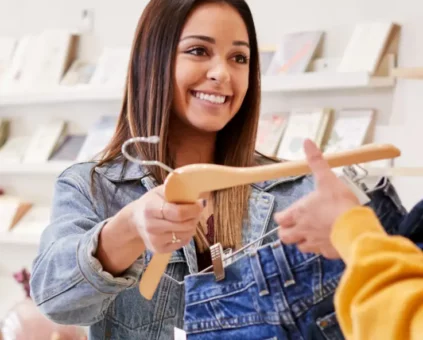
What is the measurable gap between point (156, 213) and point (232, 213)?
1.27 feet

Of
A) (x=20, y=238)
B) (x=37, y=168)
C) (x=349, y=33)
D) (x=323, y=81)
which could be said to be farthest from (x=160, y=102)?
(x=20, y=238)

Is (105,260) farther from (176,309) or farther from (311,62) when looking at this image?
(311,62)

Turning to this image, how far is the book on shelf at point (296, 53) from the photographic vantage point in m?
2.27

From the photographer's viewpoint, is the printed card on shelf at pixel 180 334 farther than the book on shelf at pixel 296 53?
No

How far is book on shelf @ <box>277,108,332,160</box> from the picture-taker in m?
2.25

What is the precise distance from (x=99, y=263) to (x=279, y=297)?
9.8 inches

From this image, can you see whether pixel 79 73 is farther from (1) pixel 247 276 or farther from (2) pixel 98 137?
(1) pixel 247 276

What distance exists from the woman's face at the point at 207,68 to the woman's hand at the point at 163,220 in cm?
35

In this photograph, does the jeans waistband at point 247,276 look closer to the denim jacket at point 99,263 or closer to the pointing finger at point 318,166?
the denim jacket at point 99,263

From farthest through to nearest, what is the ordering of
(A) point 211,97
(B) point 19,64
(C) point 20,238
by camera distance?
(B) point 19,64 < (C) point 20,238 < (A) point 211,97

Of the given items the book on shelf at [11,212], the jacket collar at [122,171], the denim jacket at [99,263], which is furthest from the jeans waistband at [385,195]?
the book on shelf at [11,212]

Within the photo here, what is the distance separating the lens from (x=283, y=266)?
871 millimetres

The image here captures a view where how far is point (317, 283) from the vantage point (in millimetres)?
862

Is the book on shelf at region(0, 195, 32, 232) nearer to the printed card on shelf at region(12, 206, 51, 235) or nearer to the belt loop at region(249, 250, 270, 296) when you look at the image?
the printed card on shelf at region(12, 206, 51, 235)
